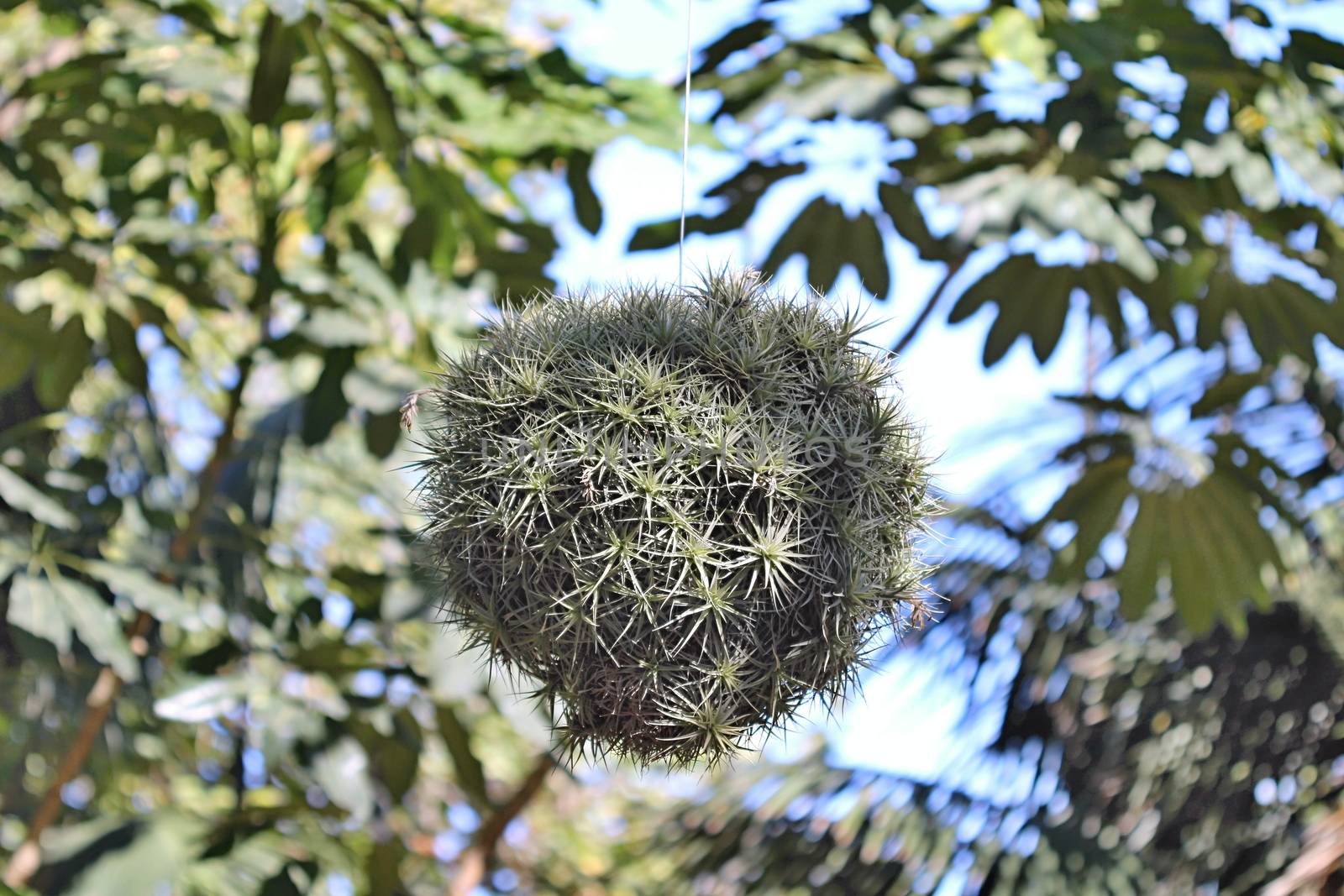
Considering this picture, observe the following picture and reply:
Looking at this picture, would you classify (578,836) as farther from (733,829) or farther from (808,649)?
(808,649)

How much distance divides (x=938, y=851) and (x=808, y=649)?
1.66 meters

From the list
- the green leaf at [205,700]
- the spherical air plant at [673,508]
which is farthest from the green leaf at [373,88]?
the green leaf at [205,700]

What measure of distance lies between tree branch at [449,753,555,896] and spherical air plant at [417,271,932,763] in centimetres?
113

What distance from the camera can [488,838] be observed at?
2.55 meters

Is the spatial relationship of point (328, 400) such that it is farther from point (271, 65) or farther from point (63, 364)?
point (271, 65)

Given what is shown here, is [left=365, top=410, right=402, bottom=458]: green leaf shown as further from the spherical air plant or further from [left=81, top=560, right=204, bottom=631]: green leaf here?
the spherical air plant

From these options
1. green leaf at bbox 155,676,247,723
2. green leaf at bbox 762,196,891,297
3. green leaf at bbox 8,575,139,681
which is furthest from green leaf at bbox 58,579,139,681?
green leaf at bbox 762,196,891,297

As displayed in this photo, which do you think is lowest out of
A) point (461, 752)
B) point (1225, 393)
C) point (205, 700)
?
point (461, 752)

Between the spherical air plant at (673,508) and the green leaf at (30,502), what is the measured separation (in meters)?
1.04

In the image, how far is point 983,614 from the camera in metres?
3.26

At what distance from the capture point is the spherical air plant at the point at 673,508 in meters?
1.21

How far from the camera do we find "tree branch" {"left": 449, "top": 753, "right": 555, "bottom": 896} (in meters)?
2.44

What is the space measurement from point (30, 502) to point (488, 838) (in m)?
Answer: 0.97

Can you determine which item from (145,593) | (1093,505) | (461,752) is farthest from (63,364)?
(1093,505)
